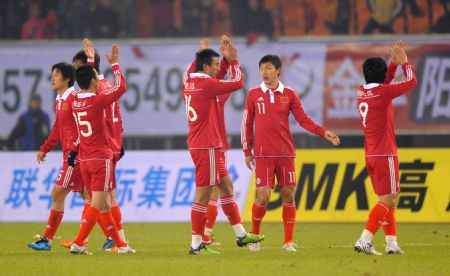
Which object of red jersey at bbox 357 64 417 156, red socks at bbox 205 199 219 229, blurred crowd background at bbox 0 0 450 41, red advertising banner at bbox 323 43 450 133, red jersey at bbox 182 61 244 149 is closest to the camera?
red jersey at bbox 182 61 244 149

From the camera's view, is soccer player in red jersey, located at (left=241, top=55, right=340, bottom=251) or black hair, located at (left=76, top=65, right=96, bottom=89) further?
soccer player in red jersey, located at (left=241, top=55, right=340, bottom=251)

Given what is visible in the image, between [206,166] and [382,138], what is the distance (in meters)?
1.95

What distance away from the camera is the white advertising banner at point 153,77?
21.7 meters

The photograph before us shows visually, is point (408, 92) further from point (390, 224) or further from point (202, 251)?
point (202, 251)

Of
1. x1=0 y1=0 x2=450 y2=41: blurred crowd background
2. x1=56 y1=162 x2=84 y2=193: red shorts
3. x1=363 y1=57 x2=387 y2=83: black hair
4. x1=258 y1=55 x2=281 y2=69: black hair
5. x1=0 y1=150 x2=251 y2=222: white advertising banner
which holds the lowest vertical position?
x1=0 y1=150 x2=251 y2=222: white advertising banner

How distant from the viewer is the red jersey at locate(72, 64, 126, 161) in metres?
13.0

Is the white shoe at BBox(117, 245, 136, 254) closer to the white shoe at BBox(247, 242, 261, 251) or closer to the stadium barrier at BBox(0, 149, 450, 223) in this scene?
the white shoe at BBox(247, 242, 261, 251)

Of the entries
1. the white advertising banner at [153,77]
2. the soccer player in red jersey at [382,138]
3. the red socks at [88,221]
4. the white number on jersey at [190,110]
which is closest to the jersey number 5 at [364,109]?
the soccer player in red jersey at [382,138]

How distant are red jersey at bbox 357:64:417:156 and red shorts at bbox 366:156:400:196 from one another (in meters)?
0.07

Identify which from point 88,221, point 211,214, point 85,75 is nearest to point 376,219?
point 211,214

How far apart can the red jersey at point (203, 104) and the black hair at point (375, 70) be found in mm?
1404

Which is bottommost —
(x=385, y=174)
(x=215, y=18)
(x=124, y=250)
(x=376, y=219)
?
(x=124, y=250)

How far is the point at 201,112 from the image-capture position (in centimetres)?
1294

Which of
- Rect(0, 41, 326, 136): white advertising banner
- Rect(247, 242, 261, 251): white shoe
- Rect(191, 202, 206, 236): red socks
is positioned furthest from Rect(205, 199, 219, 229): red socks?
Rect(0, 41, 326, 136): white advertising banner
